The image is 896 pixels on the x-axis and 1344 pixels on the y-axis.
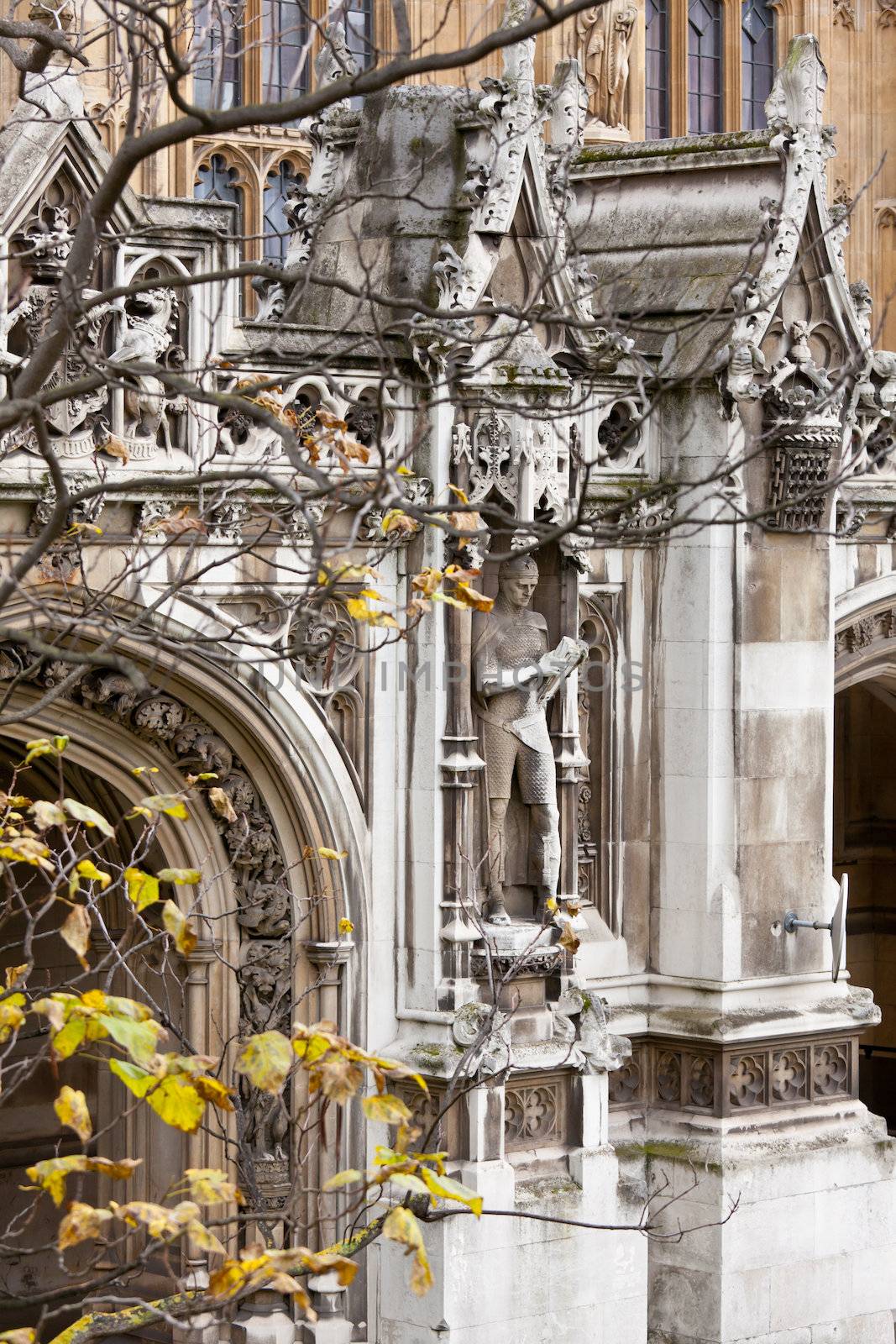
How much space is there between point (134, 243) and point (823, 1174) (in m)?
6.26

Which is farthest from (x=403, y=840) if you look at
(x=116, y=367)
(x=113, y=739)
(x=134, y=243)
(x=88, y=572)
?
(x=116, y=367)

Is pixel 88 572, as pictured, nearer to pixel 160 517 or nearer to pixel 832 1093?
pixel 160 517

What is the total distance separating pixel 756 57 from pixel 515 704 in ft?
69.6

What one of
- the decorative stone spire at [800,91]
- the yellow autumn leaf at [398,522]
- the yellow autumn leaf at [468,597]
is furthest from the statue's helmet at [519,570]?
the yellow autumn leaf at [468,597]

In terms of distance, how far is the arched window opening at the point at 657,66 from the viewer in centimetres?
3183

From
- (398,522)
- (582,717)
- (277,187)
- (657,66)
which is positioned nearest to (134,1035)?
(398,522)

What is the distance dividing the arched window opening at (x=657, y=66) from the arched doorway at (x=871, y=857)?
12328 mm

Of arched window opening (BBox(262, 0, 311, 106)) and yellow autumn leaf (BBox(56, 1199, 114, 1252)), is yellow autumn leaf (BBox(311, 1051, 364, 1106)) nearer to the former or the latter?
yellow autumn leaf (BBox(56, 1199, 114, 1252))

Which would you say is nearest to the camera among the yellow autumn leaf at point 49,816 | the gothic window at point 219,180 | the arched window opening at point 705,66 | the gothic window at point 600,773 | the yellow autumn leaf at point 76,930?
the yellow autumn leaf at point 76,930

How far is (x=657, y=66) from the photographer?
1262 inches

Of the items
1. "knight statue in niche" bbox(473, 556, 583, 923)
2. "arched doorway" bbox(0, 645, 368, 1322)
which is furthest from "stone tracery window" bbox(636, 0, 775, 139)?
"arched doorway" bbox(0, 645, 368, 1322)

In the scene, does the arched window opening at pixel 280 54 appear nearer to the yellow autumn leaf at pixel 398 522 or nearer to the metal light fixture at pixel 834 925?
the metal light fixture at pixel 834 925

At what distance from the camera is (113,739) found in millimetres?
13211

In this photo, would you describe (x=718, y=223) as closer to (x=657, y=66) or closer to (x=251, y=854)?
(x=251, y=854)
